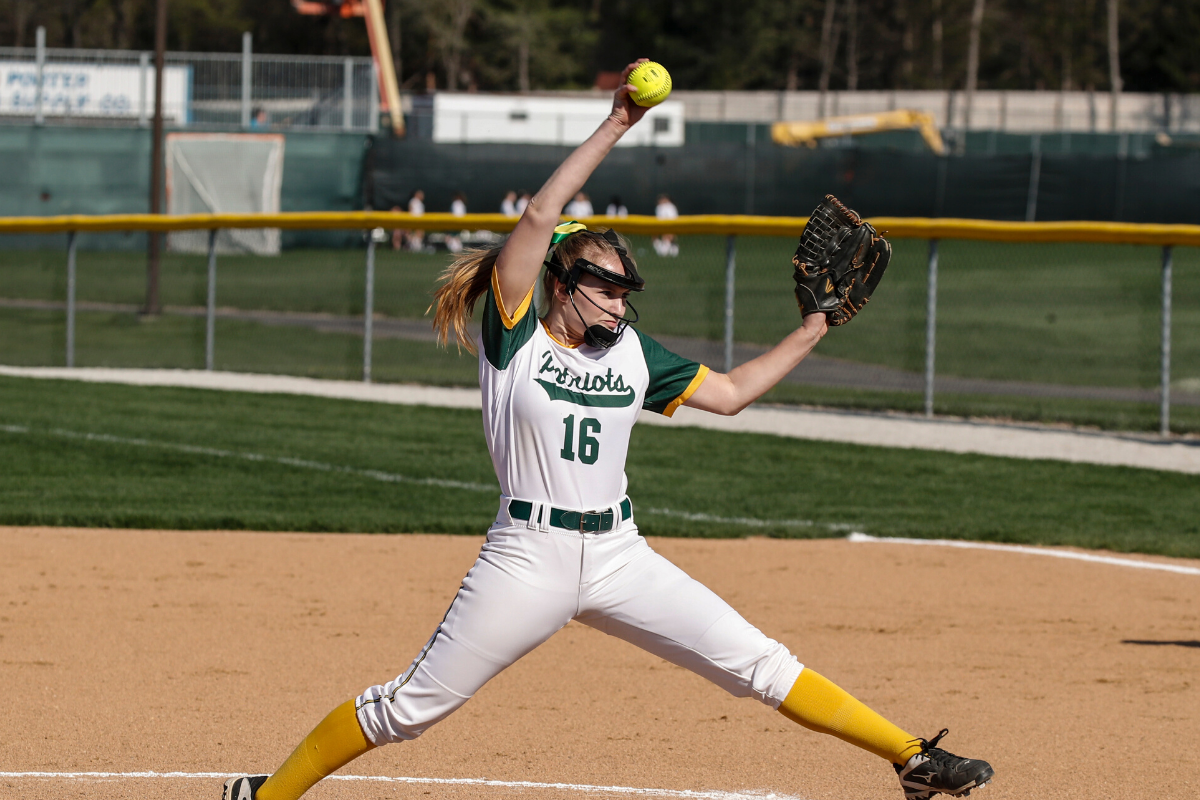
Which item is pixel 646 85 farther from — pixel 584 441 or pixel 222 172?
pixel 222 172

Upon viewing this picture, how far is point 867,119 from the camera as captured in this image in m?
49.1

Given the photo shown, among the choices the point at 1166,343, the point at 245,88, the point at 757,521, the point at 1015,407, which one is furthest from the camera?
the point at 245,88

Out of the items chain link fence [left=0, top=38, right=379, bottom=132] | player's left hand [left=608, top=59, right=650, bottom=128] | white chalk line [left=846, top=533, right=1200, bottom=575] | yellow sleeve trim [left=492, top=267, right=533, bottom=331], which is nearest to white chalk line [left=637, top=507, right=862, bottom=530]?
white chalk line [left=846, top=533, right=1200, bottom=575]

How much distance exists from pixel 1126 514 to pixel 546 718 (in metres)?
6.04

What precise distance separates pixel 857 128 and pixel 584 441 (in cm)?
4652

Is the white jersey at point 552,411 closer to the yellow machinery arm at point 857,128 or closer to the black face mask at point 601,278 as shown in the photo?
the black face mask at point 601,278

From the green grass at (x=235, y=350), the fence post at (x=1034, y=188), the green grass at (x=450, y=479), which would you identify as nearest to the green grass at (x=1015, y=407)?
the green grass at (x=450, y=479)

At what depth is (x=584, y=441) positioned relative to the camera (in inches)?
149

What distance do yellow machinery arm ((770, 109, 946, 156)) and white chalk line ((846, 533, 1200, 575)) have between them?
37.2m

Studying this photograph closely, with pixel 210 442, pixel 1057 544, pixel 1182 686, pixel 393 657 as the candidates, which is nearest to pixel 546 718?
pixel 393 657

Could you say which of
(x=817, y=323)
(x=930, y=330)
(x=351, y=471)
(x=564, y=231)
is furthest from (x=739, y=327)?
(x=564, y=231)

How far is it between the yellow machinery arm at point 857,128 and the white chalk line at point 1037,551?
37221 millimetres

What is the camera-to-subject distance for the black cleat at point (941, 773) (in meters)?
3.80

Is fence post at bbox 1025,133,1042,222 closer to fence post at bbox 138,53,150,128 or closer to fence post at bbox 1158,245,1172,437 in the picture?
fence post at bbox 1158,245,1172,437
